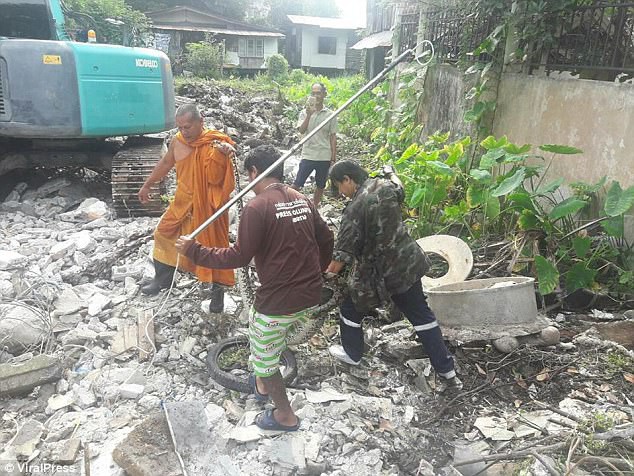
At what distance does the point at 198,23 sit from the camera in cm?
2948

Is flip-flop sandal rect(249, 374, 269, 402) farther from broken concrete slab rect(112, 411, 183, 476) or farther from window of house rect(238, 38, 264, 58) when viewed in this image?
window of house rect(238, 38, 264, 58)

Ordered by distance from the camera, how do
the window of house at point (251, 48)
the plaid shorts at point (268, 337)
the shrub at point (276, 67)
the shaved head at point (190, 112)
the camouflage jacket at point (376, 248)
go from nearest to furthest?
the plaid shorts at point (268, 337) → the camouflage jacket at point (376, 248) → the shaved head at point (190, 112) → the shrub at point (276, 67) → the window of house at point (251, 48)

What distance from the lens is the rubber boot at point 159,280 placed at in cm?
450

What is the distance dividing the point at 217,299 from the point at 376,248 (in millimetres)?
1566

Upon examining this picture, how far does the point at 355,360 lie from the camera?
146 inches

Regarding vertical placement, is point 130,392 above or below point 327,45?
below

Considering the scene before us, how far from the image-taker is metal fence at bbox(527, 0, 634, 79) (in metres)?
4.73

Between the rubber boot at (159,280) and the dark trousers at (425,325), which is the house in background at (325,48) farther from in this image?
the dark trousers at (425,325)

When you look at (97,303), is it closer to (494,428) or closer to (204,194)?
(204,194)

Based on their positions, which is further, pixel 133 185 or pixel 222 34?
pixel 222 34

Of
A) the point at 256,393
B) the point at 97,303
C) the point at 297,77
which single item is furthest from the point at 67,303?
the point at 297,77

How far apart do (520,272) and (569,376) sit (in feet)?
3.67

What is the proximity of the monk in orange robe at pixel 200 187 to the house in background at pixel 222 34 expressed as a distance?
2444cm

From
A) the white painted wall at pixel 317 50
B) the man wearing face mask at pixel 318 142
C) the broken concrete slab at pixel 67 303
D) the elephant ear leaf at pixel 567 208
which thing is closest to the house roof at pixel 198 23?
the white painted wall at pixel 317 50
